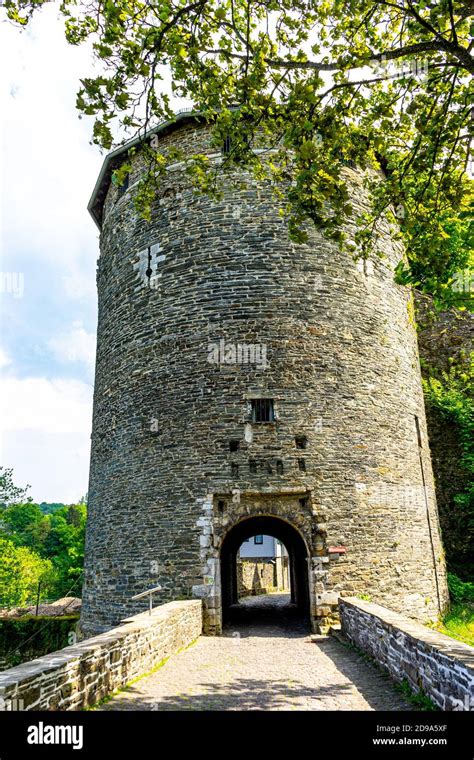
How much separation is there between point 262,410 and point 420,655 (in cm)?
654

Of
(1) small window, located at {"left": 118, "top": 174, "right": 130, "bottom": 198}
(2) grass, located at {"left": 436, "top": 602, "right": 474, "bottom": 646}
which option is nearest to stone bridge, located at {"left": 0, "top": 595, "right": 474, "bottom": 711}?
(2) grass, located at {"left": 436, "top": 602, "right": 474, "bottom": 646}

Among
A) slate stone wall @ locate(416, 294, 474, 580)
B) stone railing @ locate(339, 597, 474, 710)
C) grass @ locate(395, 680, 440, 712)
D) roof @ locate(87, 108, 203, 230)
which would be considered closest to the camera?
stone railing @ locate(339, 597, 474, 710)

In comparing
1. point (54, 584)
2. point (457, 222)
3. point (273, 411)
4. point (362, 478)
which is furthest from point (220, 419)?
point (54, 584)

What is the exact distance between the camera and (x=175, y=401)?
11.8m

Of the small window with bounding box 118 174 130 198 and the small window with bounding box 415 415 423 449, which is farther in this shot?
the small window with bounding box 118 174 130 198

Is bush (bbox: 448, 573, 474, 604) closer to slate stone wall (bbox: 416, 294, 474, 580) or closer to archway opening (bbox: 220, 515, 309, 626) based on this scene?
slate stone wall (bbox: 416, 294, 474, 580)

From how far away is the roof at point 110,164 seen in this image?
13.4m

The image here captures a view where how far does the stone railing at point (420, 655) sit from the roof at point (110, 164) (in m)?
11.6

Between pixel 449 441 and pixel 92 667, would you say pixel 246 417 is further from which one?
pixel 449 441

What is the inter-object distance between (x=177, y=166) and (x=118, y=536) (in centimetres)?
943

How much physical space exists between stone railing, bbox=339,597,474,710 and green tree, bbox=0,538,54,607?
117ft

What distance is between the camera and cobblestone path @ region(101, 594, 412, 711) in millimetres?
5410
